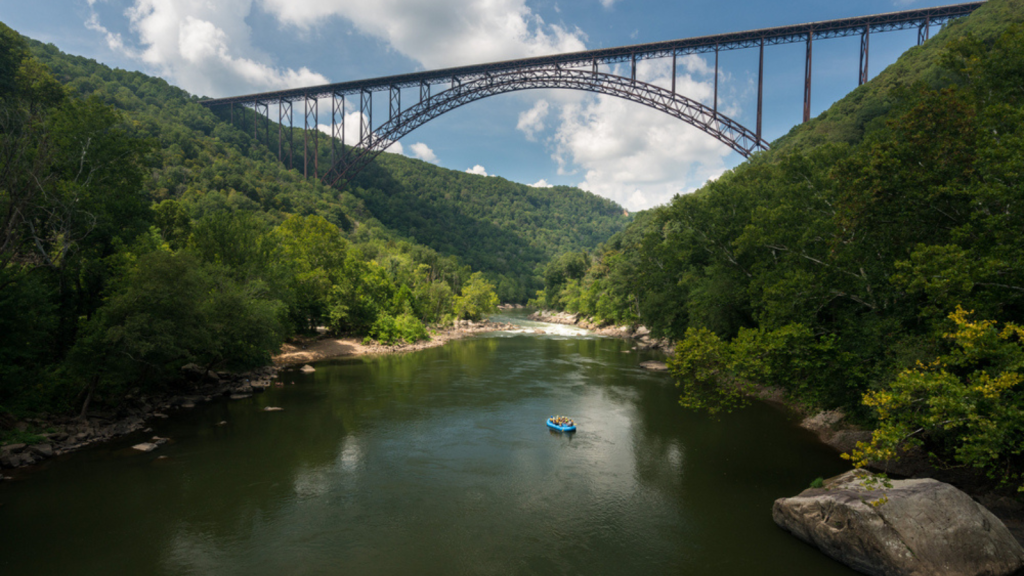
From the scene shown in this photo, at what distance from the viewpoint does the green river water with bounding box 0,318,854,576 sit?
9.98 m

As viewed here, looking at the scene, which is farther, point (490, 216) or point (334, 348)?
point (490, 216)

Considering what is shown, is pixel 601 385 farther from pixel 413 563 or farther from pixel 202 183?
pixel 202 183

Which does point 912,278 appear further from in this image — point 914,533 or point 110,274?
point 110,274

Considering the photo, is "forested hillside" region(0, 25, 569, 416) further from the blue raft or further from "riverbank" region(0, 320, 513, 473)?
the blue raft

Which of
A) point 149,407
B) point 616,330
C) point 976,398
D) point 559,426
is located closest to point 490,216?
point 616,330

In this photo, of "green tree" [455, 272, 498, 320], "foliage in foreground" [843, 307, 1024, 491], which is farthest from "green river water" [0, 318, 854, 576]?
"green tree" [455, 272, 498, 320]

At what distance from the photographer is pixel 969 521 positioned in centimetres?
884

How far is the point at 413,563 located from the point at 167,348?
39.9 feet

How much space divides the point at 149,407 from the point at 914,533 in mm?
25306

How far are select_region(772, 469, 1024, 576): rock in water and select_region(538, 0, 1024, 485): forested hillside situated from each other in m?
1.03

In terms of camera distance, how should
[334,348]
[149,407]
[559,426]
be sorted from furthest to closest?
[334,348] < [149,407] < [559,426]

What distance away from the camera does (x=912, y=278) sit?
10.4 metres

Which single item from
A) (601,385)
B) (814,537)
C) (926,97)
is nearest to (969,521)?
(814,537)

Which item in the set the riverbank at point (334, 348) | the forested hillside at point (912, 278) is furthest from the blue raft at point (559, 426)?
the riverbank at point (334, 348)
